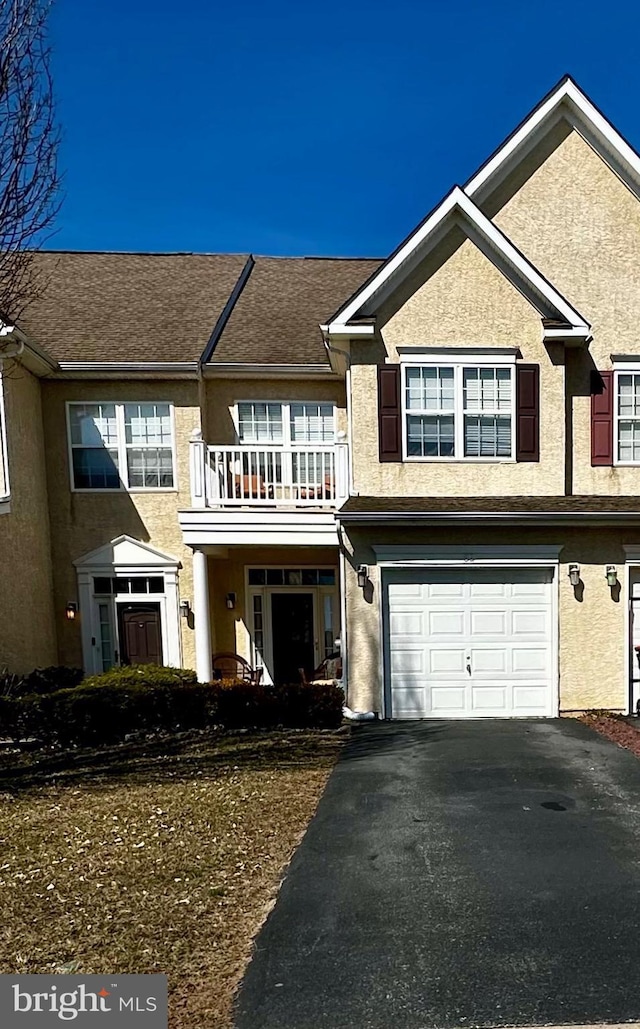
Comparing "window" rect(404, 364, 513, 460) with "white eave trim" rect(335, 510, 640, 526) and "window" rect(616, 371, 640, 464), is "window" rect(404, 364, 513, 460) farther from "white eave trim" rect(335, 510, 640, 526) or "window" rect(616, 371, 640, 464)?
"window" rect(616, 371, 640, 464)

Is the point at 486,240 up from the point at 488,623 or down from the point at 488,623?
up

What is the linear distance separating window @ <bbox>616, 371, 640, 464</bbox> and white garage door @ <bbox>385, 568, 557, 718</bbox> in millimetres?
2886

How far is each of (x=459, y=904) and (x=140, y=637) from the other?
10.4 meters

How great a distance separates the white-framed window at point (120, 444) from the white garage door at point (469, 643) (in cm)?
637

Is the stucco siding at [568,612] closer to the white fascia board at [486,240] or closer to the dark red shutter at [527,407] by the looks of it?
the dark red shutter at [527,407]

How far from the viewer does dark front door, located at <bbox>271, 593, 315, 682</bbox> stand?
1421cm

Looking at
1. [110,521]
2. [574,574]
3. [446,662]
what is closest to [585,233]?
[574,574]

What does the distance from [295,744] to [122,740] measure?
3230 mm

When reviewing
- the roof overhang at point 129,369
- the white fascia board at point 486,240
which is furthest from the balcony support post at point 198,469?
the white fascia board at point 486,240

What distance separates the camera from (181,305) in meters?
15.9

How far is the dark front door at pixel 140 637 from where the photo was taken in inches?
539

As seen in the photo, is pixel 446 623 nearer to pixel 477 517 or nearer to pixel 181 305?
pixel 477 517

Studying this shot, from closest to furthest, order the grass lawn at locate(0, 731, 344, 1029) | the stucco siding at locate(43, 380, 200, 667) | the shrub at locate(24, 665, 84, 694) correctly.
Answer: the grass lawn at locate(0, 731, 344, 1029)
the shrub at locate(24, 665, 84, 694)
the stucco siding at locate(43, 380, 200, 667)

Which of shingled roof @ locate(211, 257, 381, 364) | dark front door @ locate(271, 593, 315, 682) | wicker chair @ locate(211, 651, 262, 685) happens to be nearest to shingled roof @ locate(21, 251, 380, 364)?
shingled roof @ locate(211, 257, 381, 364)
